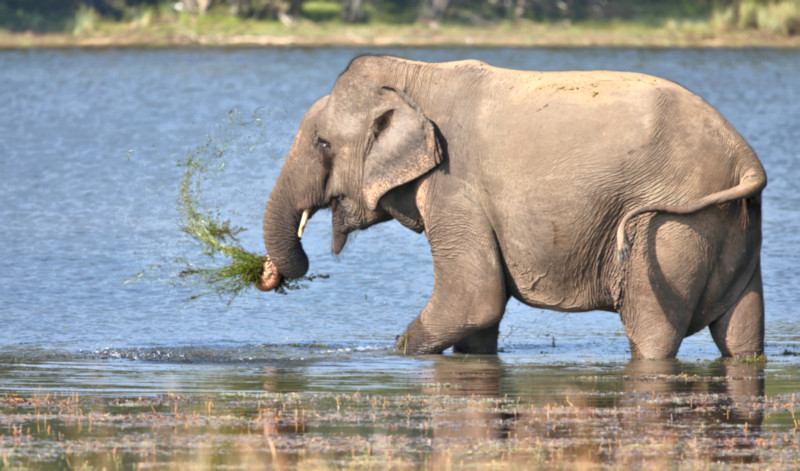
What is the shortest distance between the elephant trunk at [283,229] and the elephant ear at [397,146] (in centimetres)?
68

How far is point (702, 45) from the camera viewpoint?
52.8 m

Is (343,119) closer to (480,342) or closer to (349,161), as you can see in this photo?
(349,161)

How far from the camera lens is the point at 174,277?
14289 millimetres

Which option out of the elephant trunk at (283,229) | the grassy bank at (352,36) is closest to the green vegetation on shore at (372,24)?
the grassy bank at (352,36)

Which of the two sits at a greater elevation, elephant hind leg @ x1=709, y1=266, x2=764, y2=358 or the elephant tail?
the elephant tail

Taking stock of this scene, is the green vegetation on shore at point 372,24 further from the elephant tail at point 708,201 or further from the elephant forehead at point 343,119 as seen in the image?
the elephant tail at point 708,201

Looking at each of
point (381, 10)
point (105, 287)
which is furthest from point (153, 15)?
point (105, 287)

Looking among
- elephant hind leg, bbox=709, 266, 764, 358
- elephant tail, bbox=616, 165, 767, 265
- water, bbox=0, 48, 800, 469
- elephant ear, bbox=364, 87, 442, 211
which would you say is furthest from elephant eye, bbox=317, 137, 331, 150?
elephant hind leg, bbox=709, 266, 764, 358

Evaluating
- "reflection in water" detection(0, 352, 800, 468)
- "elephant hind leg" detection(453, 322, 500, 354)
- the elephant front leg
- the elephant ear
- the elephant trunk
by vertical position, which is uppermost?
the elephant ear

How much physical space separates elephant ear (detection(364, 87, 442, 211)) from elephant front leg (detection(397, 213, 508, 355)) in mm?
434

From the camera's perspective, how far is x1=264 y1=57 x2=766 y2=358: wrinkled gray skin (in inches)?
352

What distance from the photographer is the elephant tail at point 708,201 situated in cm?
873

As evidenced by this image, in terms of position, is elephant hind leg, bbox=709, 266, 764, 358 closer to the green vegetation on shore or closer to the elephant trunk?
the elephant trunk

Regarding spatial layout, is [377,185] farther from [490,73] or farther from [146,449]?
[146,449]
